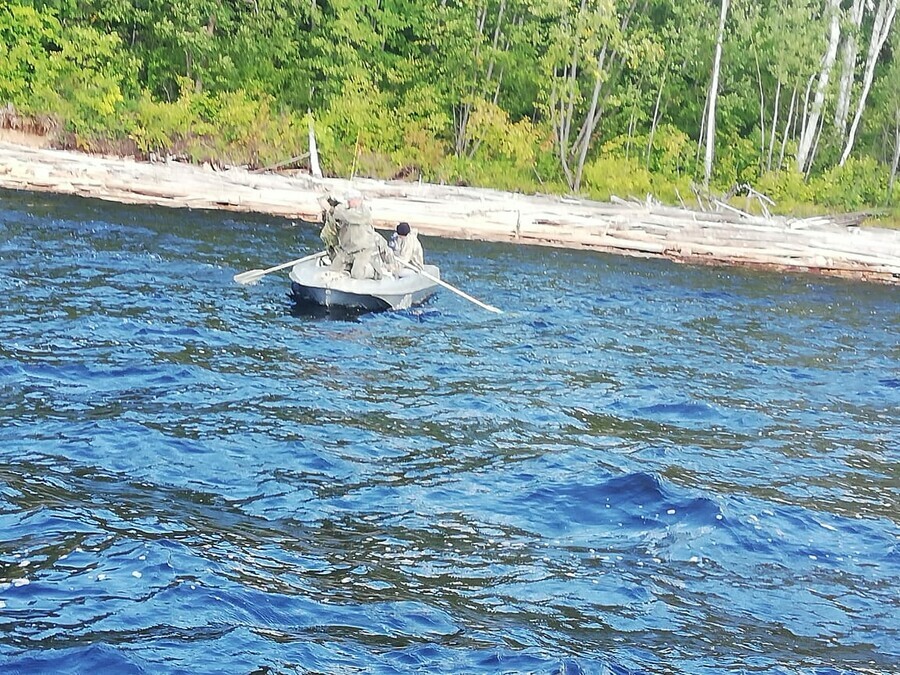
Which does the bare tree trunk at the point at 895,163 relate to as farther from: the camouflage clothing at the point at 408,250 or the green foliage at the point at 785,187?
the camouflage clothing at the point at 408,250

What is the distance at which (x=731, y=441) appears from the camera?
10.4 meters

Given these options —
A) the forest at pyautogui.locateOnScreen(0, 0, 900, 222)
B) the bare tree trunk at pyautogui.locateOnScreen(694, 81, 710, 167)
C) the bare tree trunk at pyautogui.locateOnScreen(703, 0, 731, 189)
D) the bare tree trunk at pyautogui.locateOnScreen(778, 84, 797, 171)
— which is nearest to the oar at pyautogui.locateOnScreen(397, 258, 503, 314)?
the forest at pyautogui.locateOnScreen(0, 0, 900, 222)

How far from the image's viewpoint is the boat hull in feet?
48.0

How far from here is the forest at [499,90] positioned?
90.5ft

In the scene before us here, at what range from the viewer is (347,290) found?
1465 cm

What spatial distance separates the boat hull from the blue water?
10.1 inches

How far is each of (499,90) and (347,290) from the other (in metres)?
17.2

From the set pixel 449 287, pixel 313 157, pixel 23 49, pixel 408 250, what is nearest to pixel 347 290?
pixel 449 287

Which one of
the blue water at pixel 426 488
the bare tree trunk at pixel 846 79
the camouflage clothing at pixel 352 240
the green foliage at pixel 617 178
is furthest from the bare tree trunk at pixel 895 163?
the camouflage clothing at pixel 352 240

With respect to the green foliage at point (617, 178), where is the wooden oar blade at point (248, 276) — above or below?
below

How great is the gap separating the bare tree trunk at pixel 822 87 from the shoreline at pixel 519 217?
16.0ft

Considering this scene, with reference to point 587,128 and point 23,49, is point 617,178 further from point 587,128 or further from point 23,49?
point 23,49

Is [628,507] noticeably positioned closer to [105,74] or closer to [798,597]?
[798,597]

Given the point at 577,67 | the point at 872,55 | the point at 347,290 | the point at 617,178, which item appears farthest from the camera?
the point at 577,67
